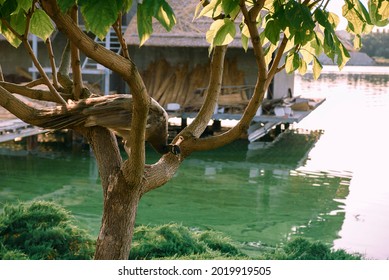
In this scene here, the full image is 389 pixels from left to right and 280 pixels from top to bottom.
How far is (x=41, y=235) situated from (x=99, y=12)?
3.99 metres

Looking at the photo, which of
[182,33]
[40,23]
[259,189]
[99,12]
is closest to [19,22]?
[40,23]

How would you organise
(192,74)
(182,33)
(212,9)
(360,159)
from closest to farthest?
1. (212,9)
2. (360,159)
3. (182,33)
4. (192,74)

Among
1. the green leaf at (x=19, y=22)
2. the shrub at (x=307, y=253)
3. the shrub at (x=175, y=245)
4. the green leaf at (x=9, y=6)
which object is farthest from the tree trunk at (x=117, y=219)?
the shrub at (x=307, y=253)

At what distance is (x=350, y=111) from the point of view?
20703 mm

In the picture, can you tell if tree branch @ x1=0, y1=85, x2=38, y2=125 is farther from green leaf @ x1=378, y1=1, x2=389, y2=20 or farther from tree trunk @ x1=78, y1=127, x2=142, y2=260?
green leaf @ x1=378, y1=1, x2=389, y2=20

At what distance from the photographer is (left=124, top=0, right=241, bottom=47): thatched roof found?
12.8 m

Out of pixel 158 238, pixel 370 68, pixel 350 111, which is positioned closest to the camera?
pixel 158 238

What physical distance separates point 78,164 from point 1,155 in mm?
1540

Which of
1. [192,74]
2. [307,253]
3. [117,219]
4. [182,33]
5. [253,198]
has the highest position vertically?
[182,33]

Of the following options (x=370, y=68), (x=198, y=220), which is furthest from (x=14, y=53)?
(x=370, y=68)

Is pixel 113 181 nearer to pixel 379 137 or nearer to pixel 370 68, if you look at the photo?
pixel 379 137

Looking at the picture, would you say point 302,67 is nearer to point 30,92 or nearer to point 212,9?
point 212,9

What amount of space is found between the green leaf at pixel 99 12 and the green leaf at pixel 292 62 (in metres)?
0.98

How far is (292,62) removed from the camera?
2.34m
